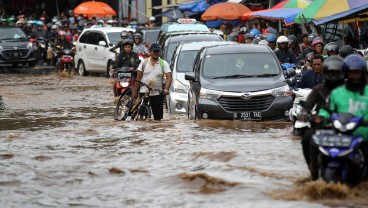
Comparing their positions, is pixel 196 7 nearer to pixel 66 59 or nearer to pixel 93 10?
pixel 93 10

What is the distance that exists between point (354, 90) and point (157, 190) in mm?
2423

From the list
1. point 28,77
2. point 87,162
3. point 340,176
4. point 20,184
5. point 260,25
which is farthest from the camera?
point 28,77

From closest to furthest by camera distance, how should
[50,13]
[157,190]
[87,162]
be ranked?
[157,190] < [87,162] < [50,13]

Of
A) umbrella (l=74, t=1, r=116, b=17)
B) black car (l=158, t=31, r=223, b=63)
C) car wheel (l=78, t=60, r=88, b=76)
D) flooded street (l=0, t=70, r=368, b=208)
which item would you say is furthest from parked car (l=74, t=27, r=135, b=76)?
flooded street (l=0, t=70, r=368, b=208)

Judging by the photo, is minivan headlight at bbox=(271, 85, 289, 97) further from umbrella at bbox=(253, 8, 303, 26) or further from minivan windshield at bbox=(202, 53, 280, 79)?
umbrella at bbox=(253, 8, 303, 26)

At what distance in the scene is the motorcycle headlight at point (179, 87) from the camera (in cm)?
1981

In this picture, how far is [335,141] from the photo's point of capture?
966 cm

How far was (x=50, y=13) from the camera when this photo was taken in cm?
5931

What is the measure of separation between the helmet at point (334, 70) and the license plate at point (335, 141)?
34.5 inches

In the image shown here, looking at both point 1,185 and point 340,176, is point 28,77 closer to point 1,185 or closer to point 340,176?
point 1,185

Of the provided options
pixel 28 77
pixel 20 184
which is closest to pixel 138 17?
pixel 28 77

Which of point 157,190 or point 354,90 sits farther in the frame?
point 157,190

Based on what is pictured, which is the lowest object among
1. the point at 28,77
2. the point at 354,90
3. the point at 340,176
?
the point at 28,77

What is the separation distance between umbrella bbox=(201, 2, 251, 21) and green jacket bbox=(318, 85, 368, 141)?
23.9m
